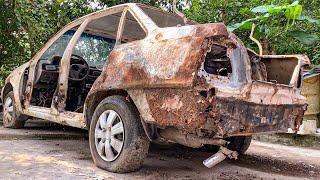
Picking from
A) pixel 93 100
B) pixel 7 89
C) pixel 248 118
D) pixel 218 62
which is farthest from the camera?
pixel 7 89

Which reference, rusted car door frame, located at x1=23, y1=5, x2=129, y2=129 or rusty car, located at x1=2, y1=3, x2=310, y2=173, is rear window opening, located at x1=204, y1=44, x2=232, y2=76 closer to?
rusty car, located at x1=2, y1=3, x2=310, y2=173

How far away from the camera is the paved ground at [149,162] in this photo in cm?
370

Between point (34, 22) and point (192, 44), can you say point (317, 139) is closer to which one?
point (192, 44)

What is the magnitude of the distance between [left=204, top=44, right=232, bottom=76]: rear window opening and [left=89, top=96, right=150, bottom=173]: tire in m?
0.83

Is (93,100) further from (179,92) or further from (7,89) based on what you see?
(7,89)

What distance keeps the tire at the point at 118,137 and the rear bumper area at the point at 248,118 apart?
0.73 m

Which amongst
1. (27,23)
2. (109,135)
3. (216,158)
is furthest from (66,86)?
(27,23)

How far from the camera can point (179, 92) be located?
309 cm

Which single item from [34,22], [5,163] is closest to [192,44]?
[5,163]

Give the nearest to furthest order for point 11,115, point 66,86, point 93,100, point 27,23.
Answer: point 93,100 → point 66,86 → point 11,115 → point 27,23

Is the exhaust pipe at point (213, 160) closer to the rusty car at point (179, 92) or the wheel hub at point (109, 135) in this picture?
the rusty car at point (179, 92)

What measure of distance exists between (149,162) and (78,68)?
2169 millimetres

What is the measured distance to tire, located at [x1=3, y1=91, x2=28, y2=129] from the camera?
6426 millimetres

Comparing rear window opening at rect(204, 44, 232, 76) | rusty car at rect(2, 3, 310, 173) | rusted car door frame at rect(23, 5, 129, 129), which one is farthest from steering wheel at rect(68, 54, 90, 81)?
rear window opening at rect(204, 44, 232, 76)
